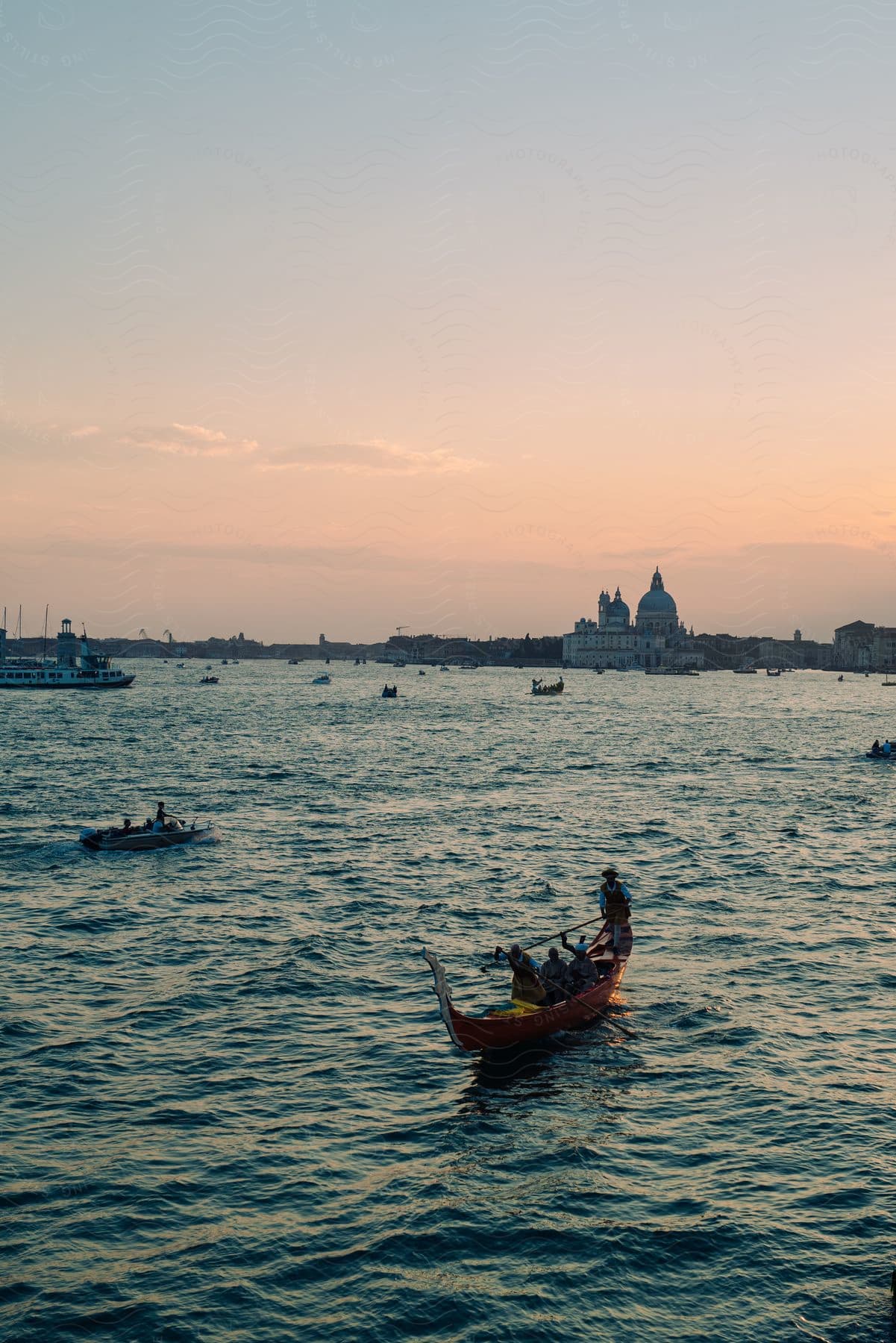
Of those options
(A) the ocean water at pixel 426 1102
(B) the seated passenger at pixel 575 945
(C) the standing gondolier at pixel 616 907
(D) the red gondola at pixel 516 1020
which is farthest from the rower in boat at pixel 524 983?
(C) the standing gondolier at pixel 616 907

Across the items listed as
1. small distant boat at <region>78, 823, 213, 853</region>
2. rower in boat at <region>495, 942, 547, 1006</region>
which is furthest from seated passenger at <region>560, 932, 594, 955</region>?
small distant boat at <region>78, 823, 213, 853</region>

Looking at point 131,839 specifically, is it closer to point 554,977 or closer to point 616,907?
point 616,907

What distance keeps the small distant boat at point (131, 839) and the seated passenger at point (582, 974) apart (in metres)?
24.4

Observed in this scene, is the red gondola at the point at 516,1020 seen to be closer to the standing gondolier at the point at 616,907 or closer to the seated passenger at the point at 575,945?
the seated passenger at the point at 575,945

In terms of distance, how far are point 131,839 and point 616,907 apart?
2351 centimetres

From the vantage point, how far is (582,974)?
946 inches

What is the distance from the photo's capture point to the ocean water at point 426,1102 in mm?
13891

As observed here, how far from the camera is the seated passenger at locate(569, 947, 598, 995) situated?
77.7 ft

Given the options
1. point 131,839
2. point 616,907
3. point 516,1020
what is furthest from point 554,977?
point 131,839

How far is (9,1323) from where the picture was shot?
1305cm

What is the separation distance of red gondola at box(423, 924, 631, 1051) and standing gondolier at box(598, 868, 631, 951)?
79.1 inches

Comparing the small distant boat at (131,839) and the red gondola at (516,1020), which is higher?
the red gondola at (516,1020)

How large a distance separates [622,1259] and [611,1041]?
793 cm

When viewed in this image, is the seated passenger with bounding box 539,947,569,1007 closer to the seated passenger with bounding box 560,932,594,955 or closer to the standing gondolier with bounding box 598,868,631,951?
the seated passenger with bounding box 560,932,594,955
